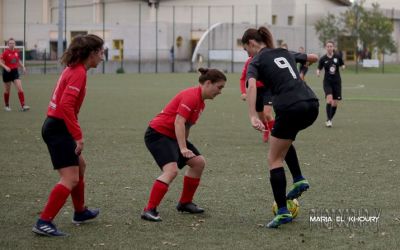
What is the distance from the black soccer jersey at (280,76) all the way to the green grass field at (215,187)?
3.88 ft

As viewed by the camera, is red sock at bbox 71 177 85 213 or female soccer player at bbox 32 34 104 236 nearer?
female soccer player at bbox 32 34 104 236

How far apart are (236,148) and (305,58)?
565cm

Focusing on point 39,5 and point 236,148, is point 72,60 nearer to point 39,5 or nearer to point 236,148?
point 236,148

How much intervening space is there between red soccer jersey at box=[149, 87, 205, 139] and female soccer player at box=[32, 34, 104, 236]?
96cm

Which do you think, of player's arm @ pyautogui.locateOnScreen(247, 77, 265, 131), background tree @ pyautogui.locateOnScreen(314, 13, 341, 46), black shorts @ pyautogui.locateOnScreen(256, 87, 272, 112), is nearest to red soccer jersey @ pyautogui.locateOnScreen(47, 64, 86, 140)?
player's arm @ pyautogui.locateOnScreen(247, 77, 265, 131)

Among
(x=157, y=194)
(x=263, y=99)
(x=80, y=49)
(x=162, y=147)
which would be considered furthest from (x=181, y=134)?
(x=263, y=99)

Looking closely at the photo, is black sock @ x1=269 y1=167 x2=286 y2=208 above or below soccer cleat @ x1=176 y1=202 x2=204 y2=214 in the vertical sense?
above

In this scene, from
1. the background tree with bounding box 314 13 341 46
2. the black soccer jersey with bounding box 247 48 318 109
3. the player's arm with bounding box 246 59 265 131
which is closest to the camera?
the player's arm with bounding box 246 59 265 131

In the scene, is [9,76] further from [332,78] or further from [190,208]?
[190,208]

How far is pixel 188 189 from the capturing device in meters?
7.88

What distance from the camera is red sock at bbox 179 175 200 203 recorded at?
787cm

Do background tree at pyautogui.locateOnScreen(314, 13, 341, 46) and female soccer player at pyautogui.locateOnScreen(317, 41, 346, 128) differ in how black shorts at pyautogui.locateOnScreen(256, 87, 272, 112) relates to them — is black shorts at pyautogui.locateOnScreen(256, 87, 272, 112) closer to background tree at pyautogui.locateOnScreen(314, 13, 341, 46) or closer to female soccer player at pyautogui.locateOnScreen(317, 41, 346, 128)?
female soccer player at pyautogui.locateOnScreen(317, 41, 346, 128)

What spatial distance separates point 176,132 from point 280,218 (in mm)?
1254

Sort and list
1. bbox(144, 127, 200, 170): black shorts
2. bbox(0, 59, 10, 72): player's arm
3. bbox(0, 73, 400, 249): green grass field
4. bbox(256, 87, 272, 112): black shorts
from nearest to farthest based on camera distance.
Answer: bbox(0, 73, 400, 249): green grass field, bbox(144, 127, 200, 170): black shorts, bbox(256, 87, 272, 112): black shorts, bbox(0, 59, 10, 72): player's arm
